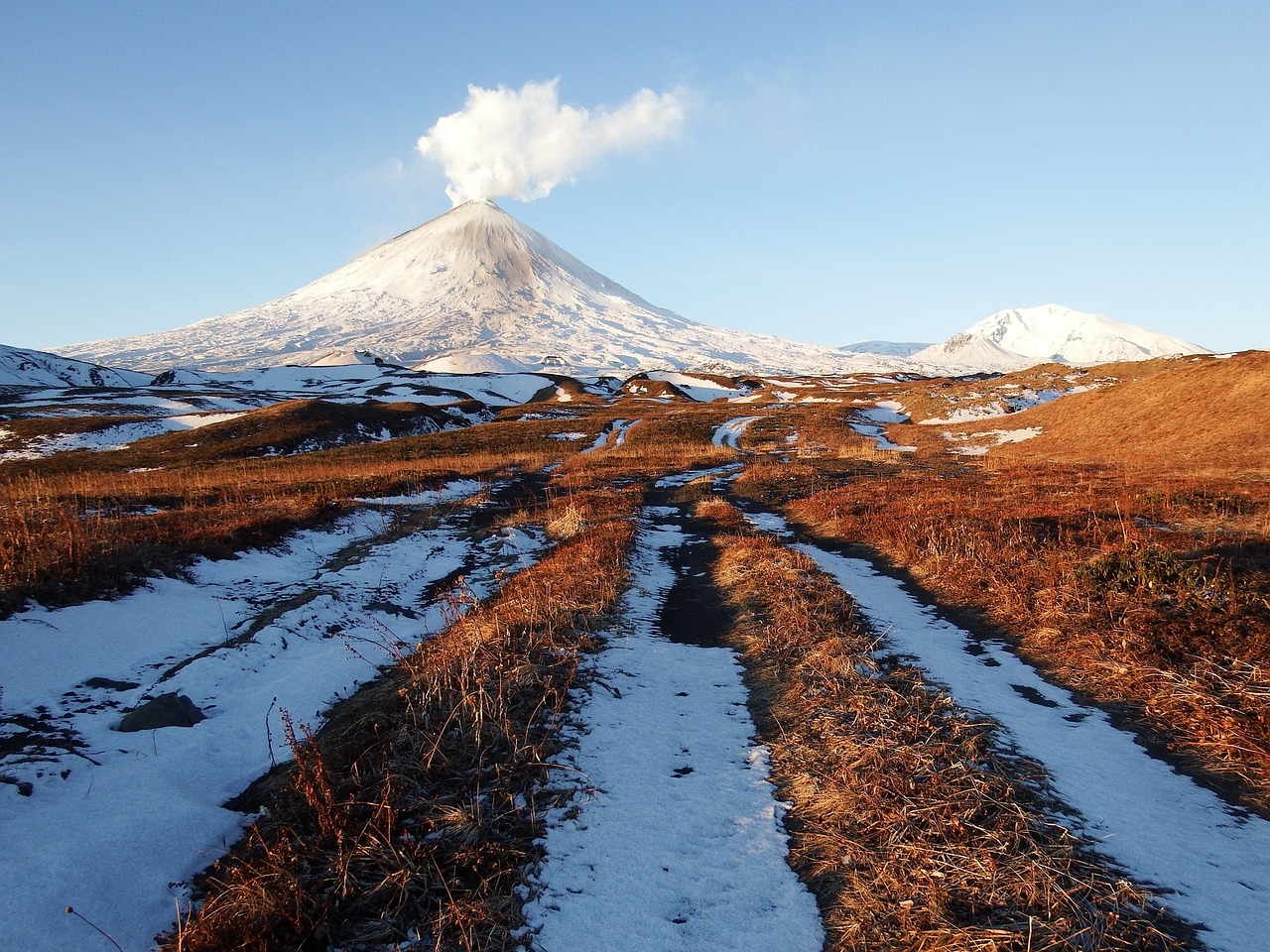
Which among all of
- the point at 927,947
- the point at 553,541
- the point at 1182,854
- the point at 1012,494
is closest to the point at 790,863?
the point at 927,947

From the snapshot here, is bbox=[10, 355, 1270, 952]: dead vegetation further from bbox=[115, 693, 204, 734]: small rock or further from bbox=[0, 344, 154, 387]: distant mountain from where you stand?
bbox=[0, 344, 154, 387]: distant mountain

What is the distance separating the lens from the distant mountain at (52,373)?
112 meters

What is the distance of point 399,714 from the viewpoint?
20.5 feet

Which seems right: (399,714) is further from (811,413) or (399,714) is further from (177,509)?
(811,413)

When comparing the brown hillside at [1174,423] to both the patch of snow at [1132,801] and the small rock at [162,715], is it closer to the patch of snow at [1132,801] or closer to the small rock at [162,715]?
the patch of snow at [1132,801]

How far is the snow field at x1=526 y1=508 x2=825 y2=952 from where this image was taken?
4.00 meters

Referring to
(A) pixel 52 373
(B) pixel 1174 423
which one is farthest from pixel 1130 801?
(A) pixel 52 373

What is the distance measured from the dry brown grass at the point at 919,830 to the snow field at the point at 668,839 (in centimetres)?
27

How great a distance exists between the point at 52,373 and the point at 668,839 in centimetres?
16309

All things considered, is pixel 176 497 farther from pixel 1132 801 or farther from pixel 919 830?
pixel 1132 801

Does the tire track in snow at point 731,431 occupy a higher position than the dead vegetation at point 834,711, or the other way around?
the tire track in snow at point 731,431

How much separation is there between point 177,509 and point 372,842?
16.9m

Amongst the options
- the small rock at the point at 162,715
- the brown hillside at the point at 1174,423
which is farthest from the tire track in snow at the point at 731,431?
the small rock at the point at 162,715

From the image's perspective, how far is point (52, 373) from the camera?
11881cm
